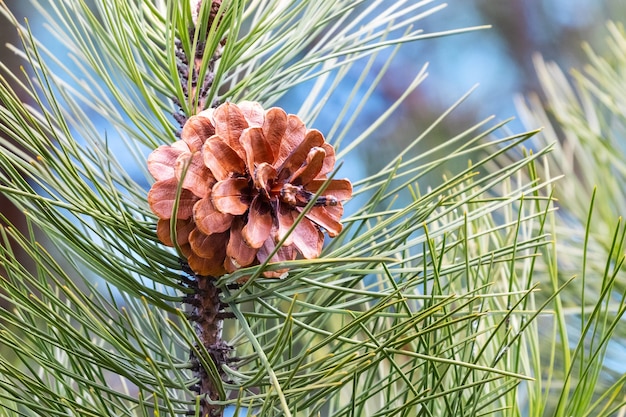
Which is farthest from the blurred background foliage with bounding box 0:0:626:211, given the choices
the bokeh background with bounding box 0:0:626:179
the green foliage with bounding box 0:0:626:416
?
the green foliage with bounding box 0:0:626:416

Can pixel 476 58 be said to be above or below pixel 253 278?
above

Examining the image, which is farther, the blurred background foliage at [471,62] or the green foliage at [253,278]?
the blurred background foliage at [471,62]

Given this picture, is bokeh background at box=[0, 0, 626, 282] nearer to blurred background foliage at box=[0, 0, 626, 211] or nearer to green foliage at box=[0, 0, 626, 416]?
blurred background foliage at box=[0, 0, 626, 211]

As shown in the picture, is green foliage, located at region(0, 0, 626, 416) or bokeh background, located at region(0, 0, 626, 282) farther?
bokeh background, located at region(0, 0, 626, 282)

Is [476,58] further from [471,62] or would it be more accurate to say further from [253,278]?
[253,278]

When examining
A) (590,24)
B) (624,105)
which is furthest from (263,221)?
(590,24)

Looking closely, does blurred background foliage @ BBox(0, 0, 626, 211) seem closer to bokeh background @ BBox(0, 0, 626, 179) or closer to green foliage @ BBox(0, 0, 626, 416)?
bokeh background @ BBox(0, 0, 626, 179)

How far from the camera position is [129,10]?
47 cm

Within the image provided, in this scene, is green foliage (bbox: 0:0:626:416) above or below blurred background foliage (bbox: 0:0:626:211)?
below

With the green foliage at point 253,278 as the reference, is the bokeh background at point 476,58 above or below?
above

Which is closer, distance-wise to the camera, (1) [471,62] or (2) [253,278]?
(2) [253,278]

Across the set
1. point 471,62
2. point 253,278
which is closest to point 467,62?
point 471,62

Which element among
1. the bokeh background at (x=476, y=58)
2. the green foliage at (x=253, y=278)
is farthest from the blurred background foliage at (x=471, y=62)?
the green foliage at (x=253, y=278)

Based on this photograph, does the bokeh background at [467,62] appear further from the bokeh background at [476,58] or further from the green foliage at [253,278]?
the green foliage at [253,278]
